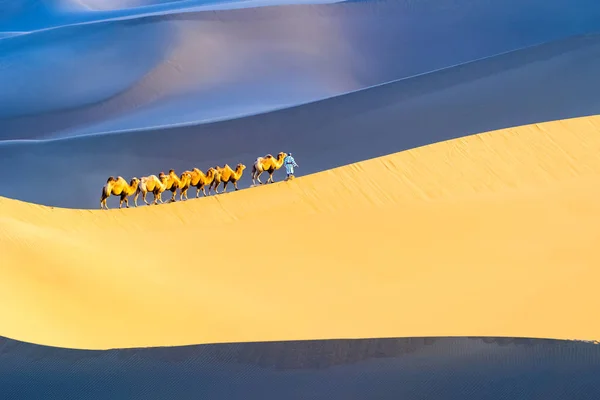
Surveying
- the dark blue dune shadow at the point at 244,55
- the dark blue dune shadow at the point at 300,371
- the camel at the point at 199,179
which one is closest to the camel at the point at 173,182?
the camel at the point at 199,179

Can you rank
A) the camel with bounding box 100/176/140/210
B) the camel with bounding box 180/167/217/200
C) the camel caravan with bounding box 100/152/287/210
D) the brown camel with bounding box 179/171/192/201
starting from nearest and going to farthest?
the camel with bounding box 100/176/140/210 < the camel caravan with bounding box 100/152/287/210 < the brown camel with bounding box 179/171/192/201 < the camel with bounding box 180/167/217/200

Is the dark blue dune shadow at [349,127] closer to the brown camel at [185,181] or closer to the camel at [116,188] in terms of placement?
the brown camel at [185,181]

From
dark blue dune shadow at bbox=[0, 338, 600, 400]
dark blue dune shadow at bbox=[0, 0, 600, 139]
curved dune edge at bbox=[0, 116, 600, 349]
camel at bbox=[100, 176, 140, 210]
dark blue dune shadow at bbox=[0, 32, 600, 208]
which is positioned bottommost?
dark blue dune shadow at bbox=[0, 338, 600, 400]

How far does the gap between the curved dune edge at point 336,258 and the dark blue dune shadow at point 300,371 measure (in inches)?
16.2

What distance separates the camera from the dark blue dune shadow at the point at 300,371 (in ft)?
25.3

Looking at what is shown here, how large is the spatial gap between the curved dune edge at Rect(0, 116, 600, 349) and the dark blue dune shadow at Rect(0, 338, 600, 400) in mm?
410

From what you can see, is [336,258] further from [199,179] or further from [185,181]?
Answer: [199,179]

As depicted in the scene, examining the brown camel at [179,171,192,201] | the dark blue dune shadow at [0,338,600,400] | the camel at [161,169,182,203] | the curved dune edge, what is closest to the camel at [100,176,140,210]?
the curved dune edge

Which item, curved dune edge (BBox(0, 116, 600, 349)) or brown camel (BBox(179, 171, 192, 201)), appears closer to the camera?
curved dune edge (BBox(0, 116, 600, 349))

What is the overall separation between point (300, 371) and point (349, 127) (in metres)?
15.6

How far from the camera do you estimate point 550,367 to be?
7.69m

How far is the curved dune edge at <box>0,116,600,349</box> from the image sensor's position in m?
9.12

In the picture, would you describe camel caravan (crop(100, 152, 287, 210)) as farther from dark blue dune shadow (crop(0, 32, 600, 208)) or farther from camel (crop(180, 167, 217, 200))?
dark blue dune shadow (crop(0, 32, 600, 208))

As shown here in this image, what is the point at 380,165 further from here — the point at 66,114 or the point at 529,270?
the point at 66,114
